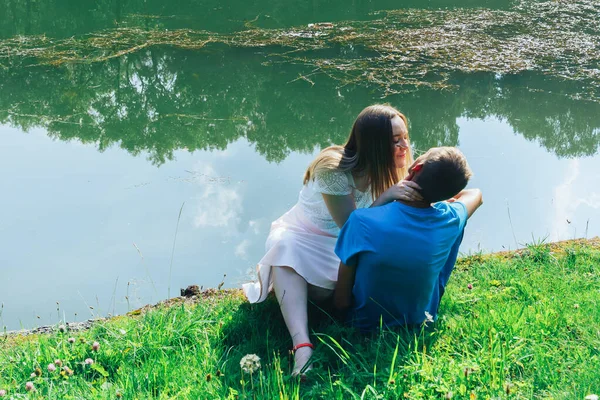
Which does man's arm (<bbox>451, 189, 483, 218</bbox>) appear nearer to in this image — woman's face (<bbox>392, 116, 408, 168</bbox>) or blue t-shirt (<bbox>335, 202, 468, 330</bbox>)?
blue t-shirt (<bbox>335, 202, 468, 330</bbox>)

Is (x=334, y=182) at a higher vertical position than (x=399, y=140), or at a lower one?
lower

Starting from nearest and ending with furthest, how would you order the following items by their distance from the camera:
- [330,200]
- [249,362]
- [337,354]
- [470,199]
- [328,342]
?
[249,362]
[337,354]
[328,342]
[330,200]
[470,199]

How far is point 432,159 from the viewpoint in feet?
7.54

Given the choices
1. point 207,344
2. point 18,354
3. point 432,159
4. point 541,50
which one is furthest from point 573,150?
point 18,354

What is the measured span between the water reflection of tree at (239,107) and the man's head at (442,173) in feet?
10.4

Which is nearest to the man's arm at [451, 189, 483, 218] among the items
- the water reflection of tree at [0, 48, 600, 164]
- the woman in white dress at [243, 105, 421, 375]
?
the woman in white dress at [243, 105, 421, 375]

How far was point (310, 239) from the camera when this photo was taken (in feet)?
8.77

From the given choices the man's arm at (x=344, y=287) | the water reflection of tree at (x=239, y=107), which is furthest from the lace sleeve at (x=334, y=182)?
the water reflection of tree at (x=239, y=107)

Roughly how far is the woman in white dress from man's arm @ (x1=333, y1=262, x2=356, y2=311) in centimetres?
5

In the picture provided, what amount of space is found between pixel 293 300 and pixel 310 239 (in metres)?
0.29

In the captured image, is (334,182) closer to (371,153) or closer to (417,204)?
(371,153)

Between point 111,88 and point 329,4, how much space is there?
5572mm

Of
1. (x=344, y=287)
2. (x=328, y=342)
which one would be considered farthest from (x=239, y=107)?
(x=328, y=342)

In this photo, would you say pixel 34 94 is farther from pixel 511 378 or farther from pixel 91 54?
pixel 511 378
